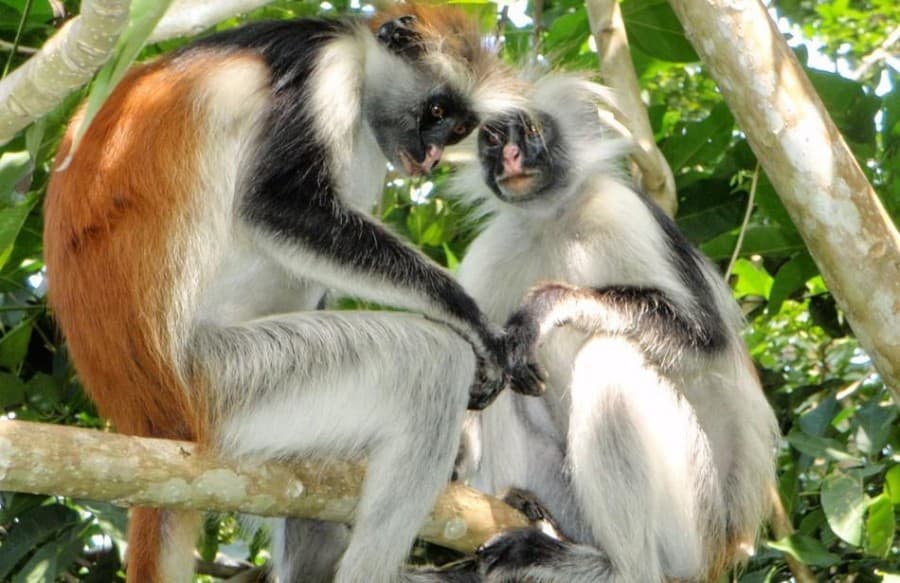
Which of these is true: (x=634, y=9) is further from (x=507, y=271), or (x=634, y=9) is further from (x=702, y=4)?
(x=702, y=4)

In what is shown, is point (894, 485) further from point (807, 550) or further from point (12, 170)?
point (12, 170)

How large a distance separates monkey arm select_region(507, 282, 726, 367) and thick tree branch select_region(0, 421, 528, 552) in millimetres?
729

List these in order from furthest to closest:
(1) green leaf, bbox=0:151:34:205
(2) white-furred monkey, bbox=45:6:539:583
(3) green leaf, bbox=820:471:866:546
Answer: (3) green leaf, bbox=820:471:866:546, (1) green leaf, bbox=0:151:34:205, (2) white-furred monkey, bbox=45:6:539:583

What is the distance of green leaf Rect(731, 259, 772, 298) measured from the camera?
6.64 metres

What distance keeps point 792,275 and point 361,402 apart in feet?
7.83

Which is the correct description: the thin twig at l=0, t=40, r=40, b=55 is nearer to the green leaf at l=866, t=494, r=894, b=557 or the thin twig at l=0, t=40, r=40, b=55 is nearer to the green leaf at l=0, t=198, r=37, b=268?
the green leaf at l=0, t=198, r=37, b=268

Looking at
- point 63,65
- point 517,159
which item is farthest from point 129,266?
point 517,159

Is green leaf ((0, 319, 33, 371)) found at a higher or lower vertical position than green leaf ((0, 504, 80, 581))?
higher

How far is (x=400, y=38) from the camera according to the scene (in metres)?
5.45

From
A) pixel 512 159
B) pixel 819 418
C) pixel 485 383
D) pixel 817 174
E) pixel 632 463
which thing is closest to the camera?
pixel 817 174

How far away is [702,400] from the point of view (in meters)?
5.62

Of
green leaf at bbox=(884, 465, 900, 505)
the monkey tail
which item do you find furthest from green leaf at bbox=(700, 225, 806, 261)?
the monkey tail

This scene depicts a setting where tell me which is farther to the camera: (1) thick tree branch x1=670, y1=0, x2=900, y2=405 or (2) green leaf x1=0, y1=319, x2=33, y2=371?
(2) green leaf x1=0, y1=319, x2=33, y2=371

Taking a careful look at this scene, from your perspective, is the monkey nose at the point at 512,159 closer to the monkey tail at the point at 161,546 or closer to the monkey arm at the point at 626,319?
the monkey arm at the point at 626,319
